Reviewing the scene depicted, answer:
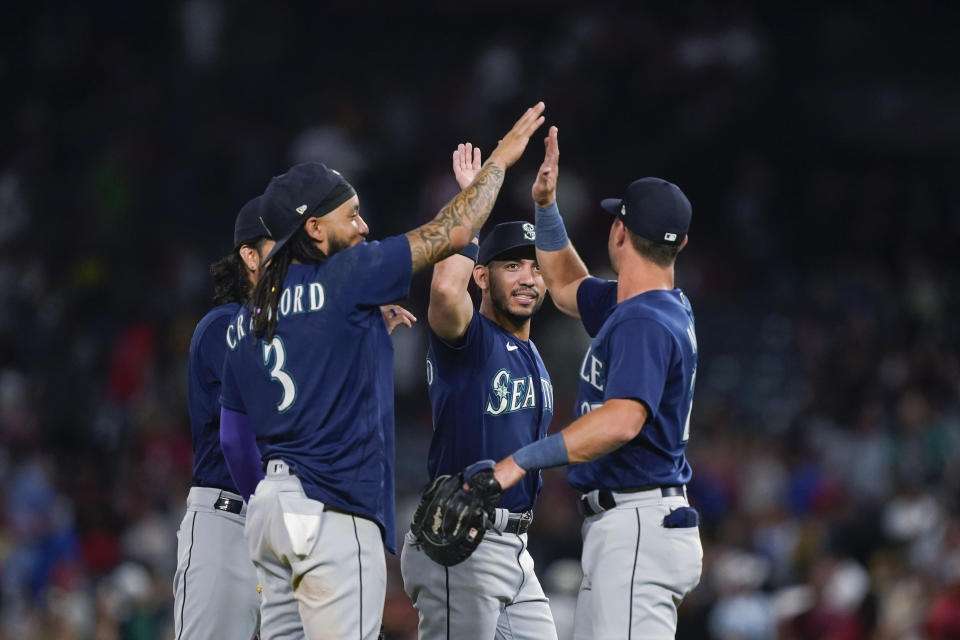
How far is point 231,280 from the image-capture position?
5.88m

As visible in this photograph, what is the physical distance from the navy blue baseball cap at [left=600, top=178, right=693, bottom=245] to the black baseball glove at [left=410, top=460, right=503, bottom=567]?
1.11 metres

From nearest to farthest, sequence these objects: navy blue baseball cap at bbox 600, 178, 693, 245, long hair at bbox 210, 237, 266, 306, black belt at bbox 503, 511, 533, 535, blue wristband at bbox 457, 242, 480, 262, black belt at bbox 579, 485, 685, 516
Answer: black belt at bbox 579, 485, 685, 516, navy blue baseball cap at bbox 600, 178, 693, 245, blue wristband at bbox 457, 242, 480, 262, black belt at bbox 503, 511, 533, 535, long hair at bbox 210, 237, 266, 306

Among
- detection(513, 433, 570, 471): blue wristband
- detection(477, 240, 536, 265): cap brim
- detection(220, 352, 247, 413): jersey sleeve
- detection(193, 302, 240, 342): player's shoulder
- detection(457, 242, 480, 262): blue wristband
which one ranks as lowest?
detection(513, 433, 570, 471): blue wristband

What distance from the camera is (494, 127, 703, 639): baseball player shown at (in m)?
4.62

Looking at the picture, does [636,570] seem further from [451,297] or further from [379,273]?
[379,273]

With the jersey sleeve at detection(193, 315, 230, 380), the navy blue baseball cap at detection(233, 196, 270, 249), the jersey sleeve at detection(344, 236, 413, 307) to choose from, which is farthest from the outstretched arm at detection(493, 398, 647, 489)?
the navy blue baseball cap at detection(233, 196, 270, 249)

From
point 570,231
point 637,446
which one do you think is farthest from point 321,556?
point 570,231

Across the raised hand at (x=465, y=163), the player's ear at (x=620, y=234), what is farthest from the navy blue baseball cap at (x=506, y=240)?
the player's ear at (x=620, y=234)

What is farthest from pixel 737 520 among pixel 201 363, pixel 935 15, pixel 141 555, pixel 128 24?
pixel 128 24

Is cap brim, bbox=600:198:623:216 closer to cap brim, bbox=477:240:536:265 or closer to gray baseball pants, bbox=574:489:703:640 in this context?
cap brim, bbox=477:240:536:265

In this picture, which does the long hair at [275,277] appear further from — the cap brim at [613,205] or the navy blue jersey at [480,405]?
the cap brim at [613,205]

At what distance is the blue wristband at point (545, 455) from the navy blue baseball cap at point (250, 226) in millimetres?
1634

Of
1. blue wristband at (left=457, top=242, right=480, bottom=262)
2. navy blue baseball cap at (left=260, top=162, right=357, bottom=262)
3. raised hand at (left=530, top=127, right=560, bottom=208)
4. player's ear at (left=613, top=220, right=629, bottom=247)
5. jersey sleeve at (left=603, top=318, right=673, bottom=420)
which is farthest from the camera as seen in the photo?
raised hand at (left=530, top=127, right=560, bottom=208)

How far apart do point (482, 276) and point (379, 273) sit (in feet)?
4.27
